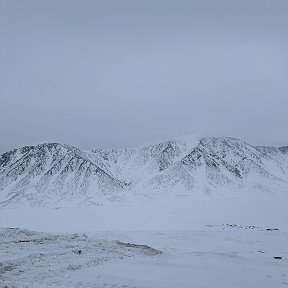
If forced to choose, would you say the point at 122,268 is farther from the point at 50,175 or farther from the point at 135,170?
the point at 135,170

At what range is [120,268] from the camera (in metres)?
18.4

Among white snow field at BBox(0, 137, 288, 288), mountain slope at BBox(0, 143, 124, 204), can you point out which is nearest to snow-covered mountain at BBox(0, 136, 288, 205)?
mountain slope at BBox(0, 143, 124, 204)

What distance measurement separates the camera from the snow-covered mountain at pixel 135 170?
5226 inches

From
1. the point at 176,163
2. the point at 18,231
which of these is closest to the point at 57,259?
the point at 18,231

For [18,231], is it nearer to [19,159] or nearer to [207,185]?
[207,185]

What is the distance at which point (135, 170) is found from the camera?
16025 cm

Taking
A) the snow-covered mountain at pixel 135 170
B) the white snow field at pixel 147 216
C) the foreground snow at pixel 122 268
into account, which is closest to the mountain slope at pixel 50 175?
the snow-covered mountain at pixel 135 170

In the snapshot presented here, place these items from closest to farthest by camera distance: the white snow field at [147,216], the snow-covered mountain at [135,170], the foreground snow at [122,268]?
the foreground snow at [122,268]
the white snow field at [147,216]
the snow-covered mountain at [135,170]

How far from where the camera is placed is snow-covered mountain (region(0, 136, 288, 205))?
436 feet

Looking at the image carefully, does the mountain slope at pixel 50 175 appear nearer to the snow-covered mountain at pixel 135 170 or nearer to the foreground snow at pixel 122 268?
the snow-covered mountain at pixel 135 170

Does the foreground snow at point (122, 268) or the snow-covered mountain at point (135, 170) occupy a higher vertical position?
the snow-covered mountain at point (135, 170)

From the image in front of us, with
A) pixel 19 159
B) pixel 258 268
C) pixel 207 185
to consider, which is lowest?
pixel 258 268

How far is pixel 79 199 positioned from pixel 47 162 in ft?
111

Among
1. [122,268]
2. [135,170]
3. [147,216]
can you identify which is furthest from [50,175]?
[122,268]
